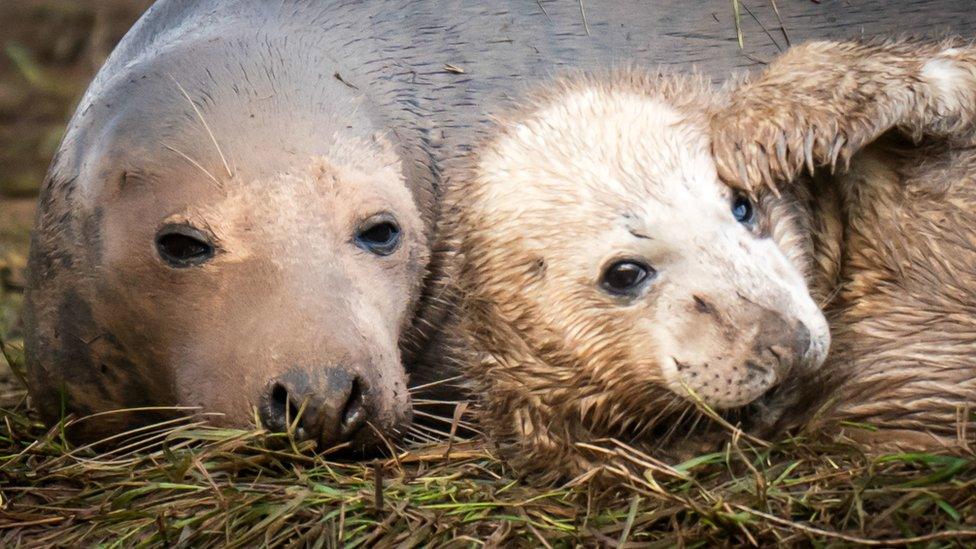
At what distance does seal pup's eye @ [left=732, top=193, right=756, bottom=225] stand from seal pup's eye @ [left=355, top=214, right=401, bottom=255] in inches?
44.3

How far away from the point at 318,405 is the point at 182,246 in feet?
2.32

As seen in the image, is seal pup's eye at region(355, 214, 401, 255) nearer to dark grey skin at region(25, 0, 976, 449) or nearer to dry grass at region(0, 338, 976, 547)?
dark grey skin at region(25, 0, 976, 449)

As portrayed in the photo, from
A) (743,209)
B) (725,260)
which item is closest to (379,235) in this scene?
(743,209)

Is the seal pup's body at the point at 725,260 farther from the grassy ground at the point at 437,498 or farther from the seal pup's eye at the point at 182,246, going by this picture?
the seal pup's eye at the point at 182,246

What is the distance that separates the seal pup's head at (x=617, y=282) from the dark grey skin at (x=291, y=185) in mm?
406

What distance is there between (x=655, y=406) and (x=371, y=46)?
1.93m

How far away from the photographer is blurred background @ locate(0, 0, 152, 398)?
890 cm

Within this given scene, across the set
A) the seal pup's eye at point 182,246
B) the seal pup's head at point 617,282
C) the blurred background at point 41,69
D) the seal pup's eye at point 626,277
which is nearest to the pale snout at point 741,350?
the seal pup's head at point 617,282

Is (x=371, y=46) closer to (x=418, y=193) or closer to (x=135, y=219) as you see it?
(x=418, y=193)

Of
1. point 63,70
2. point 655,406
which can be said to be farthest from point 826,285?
point 63,70

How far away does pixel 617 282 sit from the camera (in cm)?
339

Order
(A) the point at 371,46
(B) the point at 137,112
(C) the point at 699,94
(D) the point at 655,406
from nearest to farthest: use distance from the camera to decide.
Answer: (D) the point at 655,406
(C) the point at 699,94
(B) the point at 137,112
(A) the point at 371,46

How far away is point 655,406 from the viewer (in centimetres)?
338

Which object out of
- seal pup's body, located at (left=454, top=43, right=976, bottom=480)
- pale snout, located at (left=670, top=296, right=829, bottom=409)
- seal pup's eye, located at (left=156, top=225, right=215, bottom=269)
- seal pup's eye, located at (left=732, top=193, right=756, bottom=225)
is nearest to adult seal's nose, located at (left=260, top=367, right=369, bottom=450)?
seal pup's body, located at (left=454, top=43, right=976, bottom=480)
